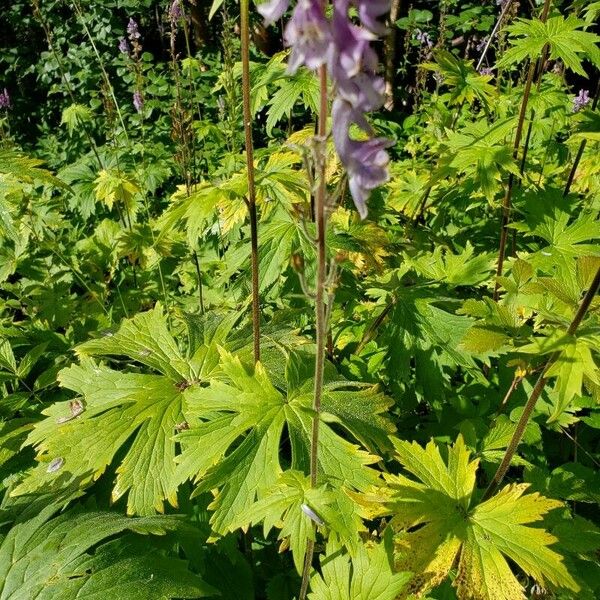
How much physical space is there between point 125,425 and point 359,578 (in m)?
0.95

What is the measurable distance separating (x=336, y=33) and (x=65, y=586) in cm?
155

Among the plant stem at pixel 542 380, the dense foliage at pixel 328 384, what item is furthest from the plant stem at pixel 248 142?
the plant stem at pixel 542 380

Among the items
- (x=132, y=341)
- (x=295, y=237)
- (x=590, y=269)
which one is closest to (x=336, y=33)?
(x=590, y=269)

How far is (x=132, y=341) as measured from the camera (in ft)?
8.05

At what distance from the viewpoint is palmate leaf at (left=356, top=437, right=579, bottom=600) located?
1.62 metres

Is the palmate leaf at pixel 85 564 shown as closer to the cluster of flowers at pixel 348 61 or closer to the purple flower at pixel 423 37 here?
the cluster of flowers at pixel 348 61

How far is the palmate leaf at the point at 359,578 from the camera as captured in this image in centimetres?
169

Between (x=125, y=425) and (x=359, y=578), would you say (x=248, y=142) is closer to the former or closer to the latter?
(x=125, y=425)

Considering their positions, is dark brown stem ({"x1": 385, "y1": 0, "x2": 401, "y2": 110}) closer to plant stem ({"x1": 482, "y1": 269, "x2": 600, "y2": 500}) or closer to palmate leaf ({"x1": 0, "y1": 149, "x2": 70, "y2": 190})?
palmate leaf ({"x1": 0, "y1": 149, "x2": 70, "y2": 190})

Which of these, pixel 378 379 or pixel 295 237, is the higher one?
pixel 295 237

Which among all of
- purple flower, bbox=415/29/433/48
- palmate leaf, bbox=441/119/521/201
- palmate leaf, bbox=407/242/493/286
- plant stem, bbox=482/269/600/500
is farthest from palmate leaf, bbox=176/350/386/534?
purple flower, bbox=415/29/433/48

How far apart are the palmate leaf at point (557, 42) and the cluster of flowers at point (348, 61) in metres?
1.74

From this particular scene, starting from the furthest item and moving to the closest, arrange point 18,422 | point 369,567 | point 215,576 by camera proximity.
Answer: point 18,422
point 215,576
point 369,567

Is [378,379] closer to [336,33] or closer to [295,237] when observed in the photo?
[295,237]
